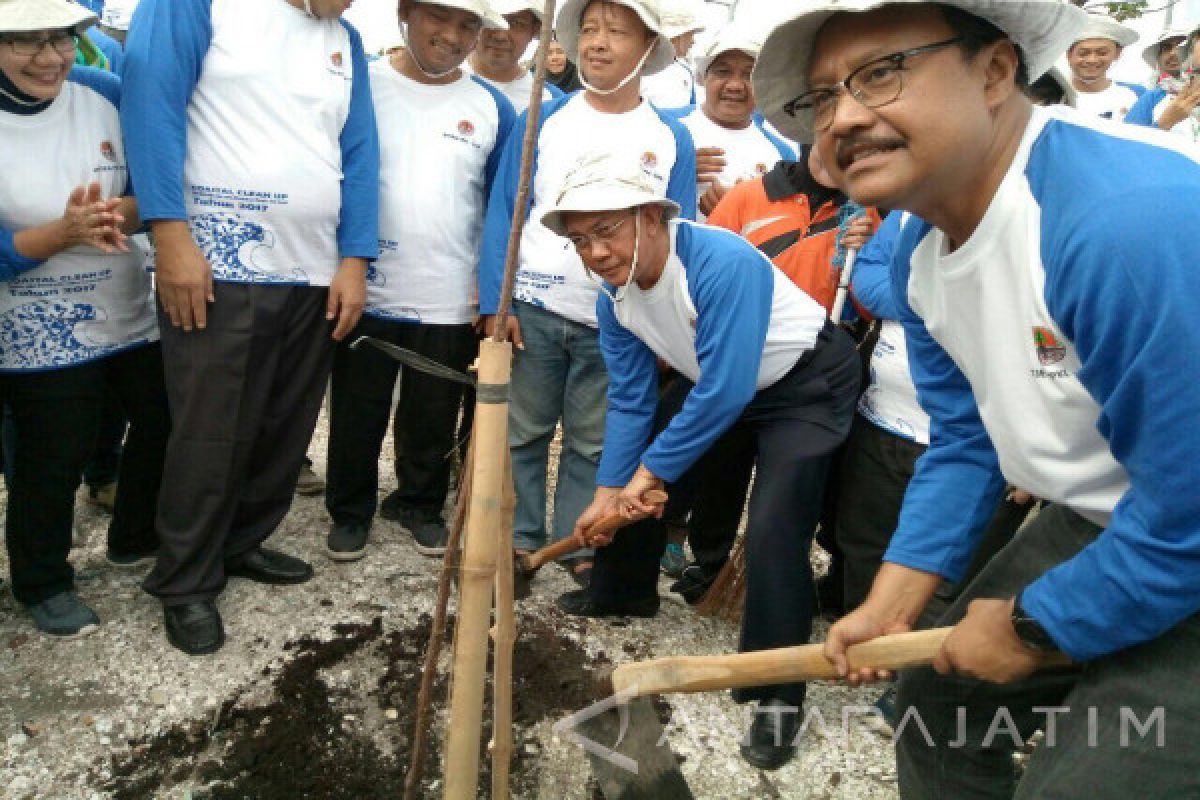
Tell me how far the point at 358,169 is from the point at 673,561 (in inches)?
89.9

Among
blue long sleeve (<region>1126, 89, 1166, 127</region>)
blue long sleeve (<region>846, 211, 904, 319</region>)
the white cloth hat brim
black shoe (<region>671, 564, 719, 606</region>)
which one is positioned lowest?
black shoe (<region>671, 564, 719, 606</region>)

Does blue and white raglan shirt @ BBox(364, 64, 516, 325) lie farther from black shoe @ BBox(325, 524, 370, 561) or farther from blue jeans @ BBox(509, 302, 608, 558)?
black shoe @ BBox(325, 524, 370, 561)

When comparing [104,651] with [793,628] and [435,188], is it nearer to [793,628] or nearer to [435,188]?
[435,188]

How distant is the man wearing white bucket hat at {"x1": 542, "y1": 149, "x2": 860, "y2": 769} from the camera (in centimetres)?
270

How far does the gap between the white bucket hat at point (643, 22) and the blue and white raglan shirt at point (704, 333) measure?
1.06 m

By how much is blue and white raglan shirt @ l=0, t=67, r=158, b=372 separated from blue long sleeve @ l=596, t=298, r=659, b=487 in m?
1.74

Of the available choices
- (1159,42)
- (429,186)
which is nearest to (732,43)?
(429,186)

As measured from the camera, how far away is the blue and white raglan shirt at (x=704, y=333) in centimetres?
272

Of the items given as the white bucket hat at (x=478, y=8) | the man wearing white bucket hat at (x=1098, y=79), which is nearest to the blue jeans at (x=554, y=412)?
the white bucket hat at (x=478, y=8)

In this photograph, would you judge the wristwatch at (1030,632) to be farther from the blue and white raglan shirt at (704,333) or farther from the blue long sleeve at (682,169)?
the blue long sleeve at (682,169)

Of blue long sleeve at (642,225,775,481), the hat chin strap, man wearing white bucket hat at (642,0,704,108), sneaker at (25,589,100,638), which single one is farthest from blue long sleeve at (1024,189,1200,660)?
man wearing white bucket hat at (642,0,704,108)

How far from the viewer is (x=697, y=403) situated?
2768mm

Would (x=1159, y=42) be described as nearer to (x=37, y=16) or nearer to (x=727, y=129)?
(x=727, y=129)

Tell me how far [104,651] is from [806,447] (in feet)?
8.52
